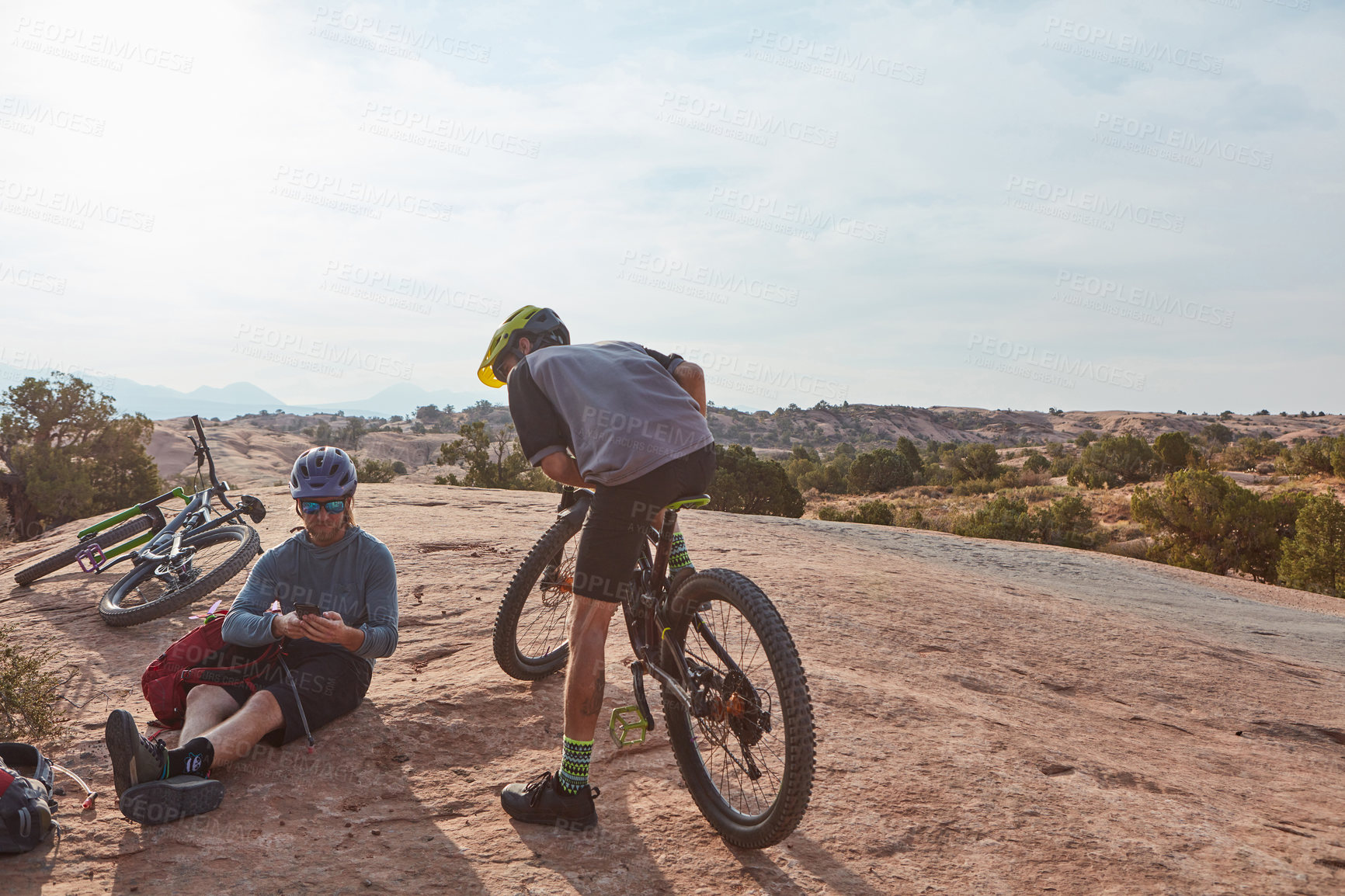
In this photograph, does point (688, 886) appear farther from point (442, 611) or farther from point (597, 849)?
point (442, 611)

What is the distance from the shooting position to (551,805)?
9.61 ft

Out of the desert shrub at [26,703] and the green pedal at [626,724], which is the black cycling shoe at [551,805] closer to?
the green pedal at [626,724]

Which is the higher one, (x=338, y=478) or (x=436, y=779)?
(x=338, y=478)

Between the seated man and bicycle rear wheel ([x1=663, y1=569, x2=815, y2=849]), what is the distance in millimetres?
1519

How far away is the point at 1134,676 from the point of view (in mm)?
5590

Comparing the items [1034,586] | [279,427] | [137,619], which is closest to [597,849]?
[137,619]

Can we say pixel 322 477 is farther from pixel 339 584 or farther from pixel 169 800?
pixel 169 800

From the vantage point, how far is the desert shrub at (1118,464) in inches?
1300

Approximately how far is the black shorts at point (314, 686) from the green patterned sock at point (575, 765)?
125cm

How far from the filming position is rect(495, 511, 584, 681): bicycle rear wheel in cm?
419

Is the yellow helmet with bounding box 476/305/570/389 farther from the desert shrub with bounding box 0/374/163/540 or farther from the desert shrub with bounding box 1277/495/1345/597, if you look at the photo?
the desert shrub with bounding box 0/374/163/540

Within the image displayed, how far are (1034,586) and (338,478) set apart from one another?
8194 mm

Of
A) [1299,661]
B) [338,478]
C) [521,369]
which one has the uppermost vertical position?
[521,369]

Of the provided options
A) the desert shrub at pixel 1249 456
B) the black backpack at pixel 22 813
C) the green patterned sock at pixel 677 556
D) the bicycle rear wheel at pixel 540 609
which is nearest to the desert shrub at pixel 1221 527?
the bicycle rear wheel at pixel 540 609
